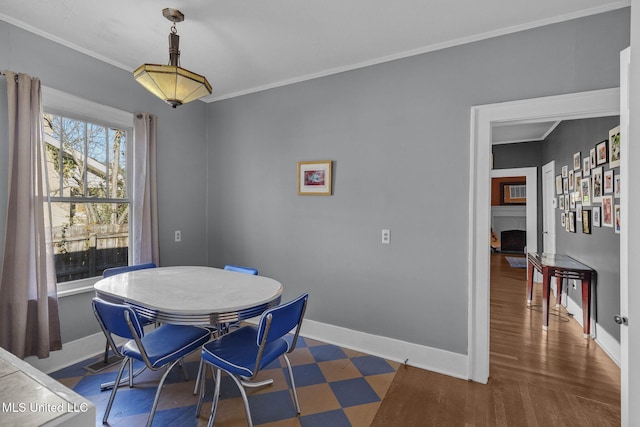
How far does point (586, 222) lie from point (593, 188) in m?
0.40

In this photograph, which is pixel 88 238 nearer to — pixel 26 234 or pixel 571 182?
pixel 26 234

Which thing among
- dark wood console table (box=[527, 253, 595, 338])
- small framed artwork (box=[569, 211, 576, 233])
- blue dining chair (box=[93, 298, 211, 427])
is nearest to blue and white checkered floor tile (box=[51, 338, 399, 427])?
blue dining chair (box=[93, 298, 211, 427])

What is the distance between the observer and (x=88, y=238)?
2850 millimetres

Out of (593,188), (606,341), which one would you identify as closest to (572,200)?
(593,188)

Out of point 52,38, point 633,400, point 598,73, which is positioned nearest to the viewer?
point 633,400

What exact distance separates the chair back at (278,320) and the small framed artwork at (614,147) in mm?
2963

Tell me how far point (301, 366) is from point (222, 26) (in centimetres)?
270

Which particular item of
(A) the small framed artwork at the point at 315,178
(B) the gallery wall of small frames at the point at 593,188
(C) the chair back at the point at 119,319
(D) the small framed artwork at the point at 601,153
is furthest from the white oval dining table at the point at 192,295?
(D) the small framed artwork at the point at 601,153

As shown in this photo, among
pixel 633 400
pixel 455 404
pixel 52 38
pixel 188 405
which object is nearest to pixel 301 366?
pixel 188 405

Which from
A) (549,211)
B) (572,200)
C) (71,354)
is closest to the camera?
(71,354)

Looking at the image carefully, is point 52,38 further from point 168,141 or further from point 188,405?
point 188,405

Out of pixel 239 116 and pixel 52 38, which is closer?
pixel 52 38

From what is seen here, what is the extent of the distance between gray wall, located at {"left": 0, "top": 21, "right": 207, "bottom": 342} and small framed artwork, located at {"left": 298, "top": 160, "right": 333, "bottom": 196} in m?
1.38

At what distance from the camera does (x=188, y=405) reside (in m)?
2.08
